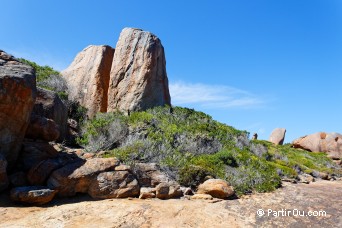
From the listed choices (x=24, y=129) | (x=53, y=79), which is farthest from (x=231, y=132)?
(x=24, y=129)

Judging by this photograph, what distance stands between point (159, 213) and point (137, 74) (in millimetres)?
11062

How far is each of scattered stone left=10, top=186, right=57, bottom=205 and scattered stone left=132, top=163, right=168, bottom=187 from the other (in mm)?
2317

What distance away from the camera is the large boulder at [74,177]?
7.23 metres

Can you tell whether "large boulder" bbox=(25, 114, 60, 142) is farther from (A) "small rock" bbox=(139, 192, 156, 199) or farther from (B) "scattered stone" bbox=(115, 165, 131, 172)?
(A) "small rock" bbox=(139, 192, 156, 199)

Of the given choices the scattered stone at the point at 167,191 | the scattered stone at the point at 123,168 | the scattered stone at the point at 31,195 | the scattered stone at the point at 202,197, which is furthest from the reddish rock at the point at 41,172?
the scattered stone at the point at 202,197

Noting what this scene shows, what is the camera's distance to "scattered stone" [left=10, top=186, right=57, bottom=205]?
6.59m

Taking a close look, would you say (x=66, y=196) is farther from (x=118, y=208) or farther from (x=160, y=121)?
(x=160, y=121)

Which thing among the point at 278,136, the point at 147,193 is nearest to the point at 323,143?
the point at 278,136

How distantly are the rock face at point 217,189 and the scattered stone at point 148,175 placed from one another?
40.5 inches

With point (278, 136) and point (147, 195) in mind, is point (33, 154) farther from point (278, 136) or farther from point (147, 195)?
point (278, 136)

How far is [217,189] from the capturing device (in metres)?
8.08

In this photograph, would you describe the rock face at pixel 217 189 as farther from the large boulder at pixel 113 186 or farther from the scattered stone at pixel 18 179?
the scattered stone at pixel 18 179

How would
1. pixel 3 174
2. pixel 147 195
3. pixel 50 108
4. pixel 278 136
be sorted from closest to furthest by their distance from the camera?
1. pixel 3 174
2. pixel 147 195
3. pixel 50 108
4. pixel 278 136

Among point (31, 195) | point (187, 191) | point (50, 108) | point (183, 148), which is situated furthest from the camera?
point (183, 148)
